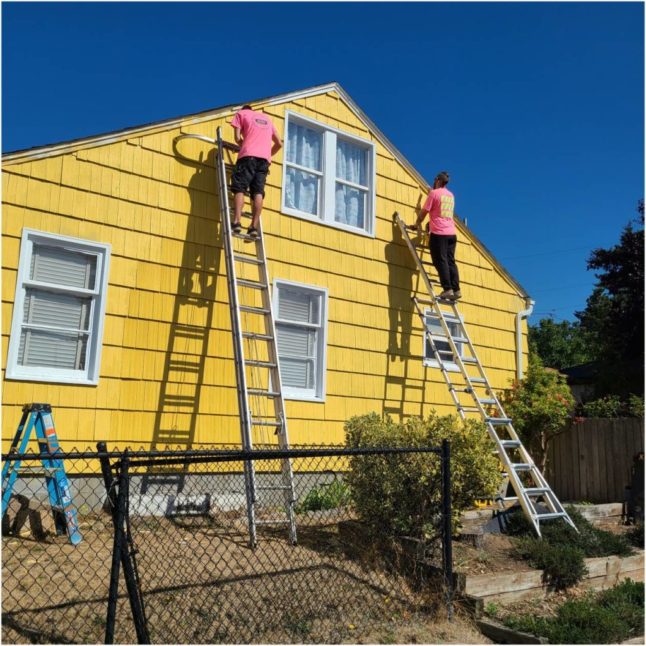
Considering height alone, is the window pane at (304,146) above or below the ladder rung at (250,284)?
above

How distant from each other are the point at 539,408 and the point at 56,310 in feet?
23.8

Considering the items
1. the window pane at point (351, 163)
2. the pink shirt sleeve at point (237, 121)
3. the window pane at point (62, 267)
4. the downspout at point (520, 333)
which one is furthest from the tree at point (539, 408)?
the window pane at point (62, 267)

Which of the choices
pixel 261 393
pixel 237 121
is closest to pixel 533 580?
pixel 261 393

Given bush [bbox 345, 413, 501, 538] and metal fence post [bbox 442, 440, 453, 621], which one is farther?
bush [bbox 345, 413, 501, 538]

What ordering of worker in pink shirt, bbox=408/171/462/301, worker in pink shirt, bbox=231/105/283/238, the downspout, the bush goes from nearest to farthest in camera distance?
the bush → worker in pink shirt, bbox=231/105/283/238 → worker in pink shirt, bbox=408/171/462/301 → the downspout

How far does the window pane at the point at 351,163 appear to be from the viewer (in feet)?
34.1

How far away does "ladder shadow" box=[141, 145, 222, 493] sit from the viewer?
792 centimetres

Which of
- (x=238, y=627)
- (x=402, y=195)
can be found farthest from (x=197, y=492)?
(x=402, y=195)

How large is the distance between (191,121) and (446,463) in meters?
5.74

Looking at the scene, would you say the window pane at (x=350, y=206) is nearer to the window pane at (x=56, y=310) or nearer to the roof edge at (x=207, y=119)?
the roof edge at (x=207, y=119)

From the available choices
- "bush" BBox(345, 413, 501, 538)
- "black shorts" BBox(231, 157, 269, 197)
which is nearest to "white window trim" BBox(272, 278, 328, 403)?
"black shorts" BBox(231, 157, 269, 197)

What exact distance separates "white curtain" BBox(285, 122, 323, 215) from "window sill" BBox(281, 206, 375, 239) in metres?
0.13

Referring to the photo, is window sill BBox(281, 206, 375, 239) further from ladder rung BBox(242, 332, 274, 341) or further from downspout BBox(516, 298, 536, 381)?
downspout BBox(516, 298, 536, 381)

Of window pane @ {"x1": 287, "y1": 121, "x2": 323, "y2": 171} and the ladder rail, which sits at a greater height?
window pane @ {"x1": 287, "y1": 121, "x2": 323, "y2": 171}
